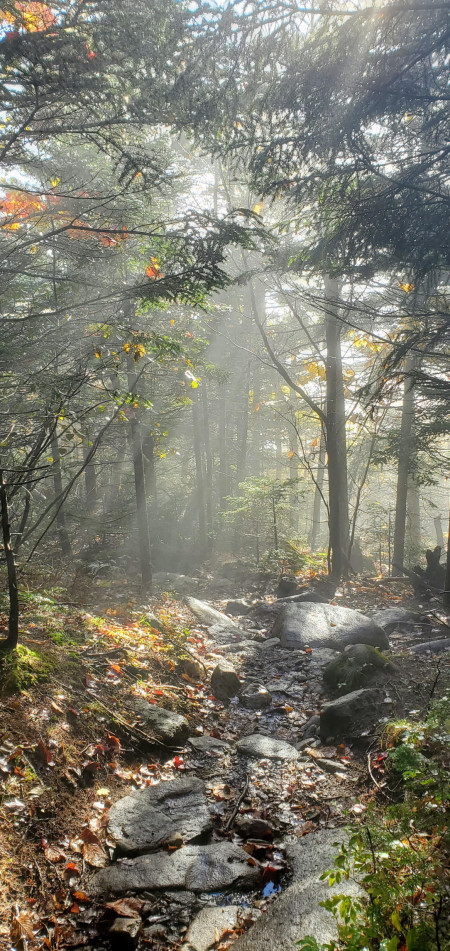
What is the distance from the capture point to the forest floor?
3049mm

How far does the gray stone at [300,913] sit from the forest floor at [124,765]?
0.14 m

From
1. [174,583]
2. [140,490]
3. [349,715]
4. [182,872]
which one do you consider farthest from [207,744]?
[174,583]

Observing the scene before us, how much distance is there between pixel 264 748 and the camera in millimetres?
5383

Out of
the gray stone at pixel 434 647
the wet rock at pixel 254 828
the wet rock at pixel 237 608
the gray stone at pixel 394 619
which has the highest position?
the gray stone at pixel 434 647

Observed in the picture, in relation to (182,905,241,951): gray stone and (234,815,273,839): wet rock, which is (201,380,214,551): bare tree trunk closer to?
(234,815,273,839): wet rock

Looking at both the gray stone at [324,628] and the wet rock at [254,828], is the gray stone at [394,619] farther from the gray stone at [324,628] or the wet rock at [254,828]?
the wet rock at [254,828]

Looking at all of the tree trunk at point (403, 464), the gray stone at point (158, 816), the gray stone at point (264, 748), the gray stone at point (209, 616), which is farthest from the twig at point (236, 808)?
the tree trunk at point (403, 464)

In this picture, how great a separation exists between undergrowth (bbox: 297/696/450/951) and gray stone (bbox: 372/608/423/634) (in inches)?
220

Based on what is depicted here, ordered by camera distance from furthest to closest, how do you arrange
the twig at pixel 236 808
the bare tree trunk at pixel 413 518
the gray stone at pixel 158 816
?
the bare tree trunk at pixel 413 518, the twig at pixel 236 808, the gray stone at pixel 158 816

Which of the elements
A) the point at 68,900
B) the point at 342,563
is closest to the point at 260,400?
the point at 342,563

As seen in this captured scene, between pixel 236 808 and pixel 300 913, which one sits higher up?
pixel 300 913

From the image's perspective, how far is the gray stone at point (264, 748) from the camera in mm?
5254

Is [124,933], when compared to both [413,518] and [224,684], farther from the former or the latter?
[413,518]

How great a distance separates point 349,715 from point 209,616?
5392 millimetres
